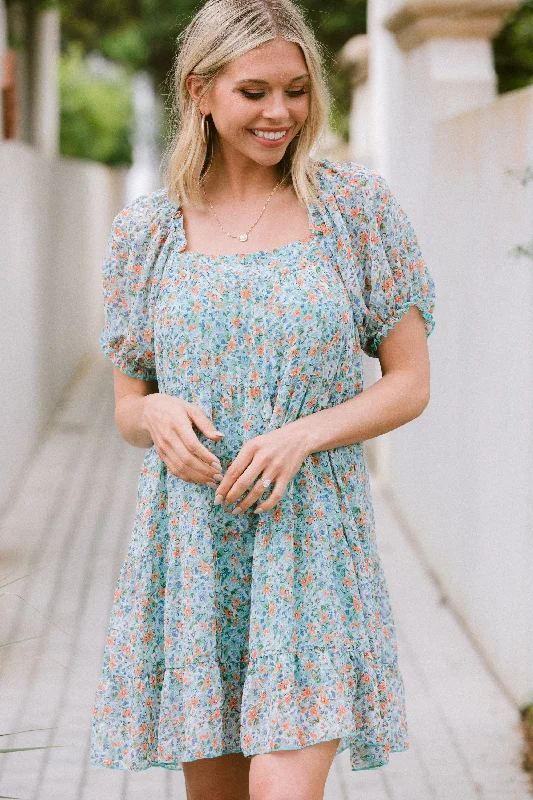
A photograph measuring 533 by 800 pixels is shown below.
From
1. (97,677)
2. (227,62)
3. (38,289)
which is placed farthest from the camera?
(38,289)

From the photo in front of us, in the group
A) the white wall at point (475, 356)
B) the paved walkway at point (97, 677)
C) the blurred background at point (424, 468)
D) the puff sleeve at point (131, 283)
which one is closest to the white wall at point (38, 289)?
the blurred background at point (424, 468)

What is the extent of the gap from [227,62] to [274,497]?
836mm

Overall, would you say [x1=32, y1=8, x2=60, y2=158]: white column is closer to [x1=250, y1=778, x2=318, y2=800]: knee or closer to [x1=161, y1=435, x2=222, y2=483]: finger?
[x1=161, y1=435, x2=222, y2=483]: finger

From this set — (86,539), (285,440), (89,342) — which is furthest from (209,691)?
(89,342)

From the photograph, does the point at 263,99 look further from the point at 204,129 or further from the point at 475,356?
the point at 475,356

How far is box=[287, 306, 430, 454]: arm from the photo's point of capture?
107 inches

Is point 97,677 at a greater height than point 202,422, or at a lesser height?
lesser

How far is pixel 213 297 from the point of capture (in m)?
2.74

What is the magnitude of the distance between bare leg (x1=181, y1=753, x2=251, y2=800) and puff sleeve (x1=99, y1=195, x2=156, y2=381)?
32.8 inches

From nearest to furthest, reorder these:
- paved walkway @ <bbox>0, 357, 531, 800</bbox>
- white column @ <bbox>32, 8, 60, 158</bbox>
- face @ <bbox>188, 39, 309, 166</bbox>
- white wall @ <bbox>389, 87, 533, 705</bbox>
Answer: face @ <bbox>188, 39, 309, 166</bbox>, paved walkway @ <bbox>0, 357, 531, 800</bbox>, white wall @ <bbox>389, 87, 533, 705</bbox>, white column @ <bbox>32, 8, 60, 158</bbox>

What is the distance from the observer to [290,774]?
105 inches

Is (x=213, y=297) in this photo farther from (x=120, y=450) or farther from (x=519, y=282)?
(x=120, y=450)

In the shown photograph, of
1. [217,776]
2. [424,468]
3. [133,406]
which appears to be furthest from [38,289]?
[217,776]

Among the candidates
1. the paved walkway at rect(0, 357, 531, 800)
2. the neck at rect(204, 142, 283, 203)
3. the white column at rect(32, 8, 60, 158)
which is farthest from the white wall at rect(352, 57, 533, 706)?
the white column at rect(32, 8, 60, 158)
